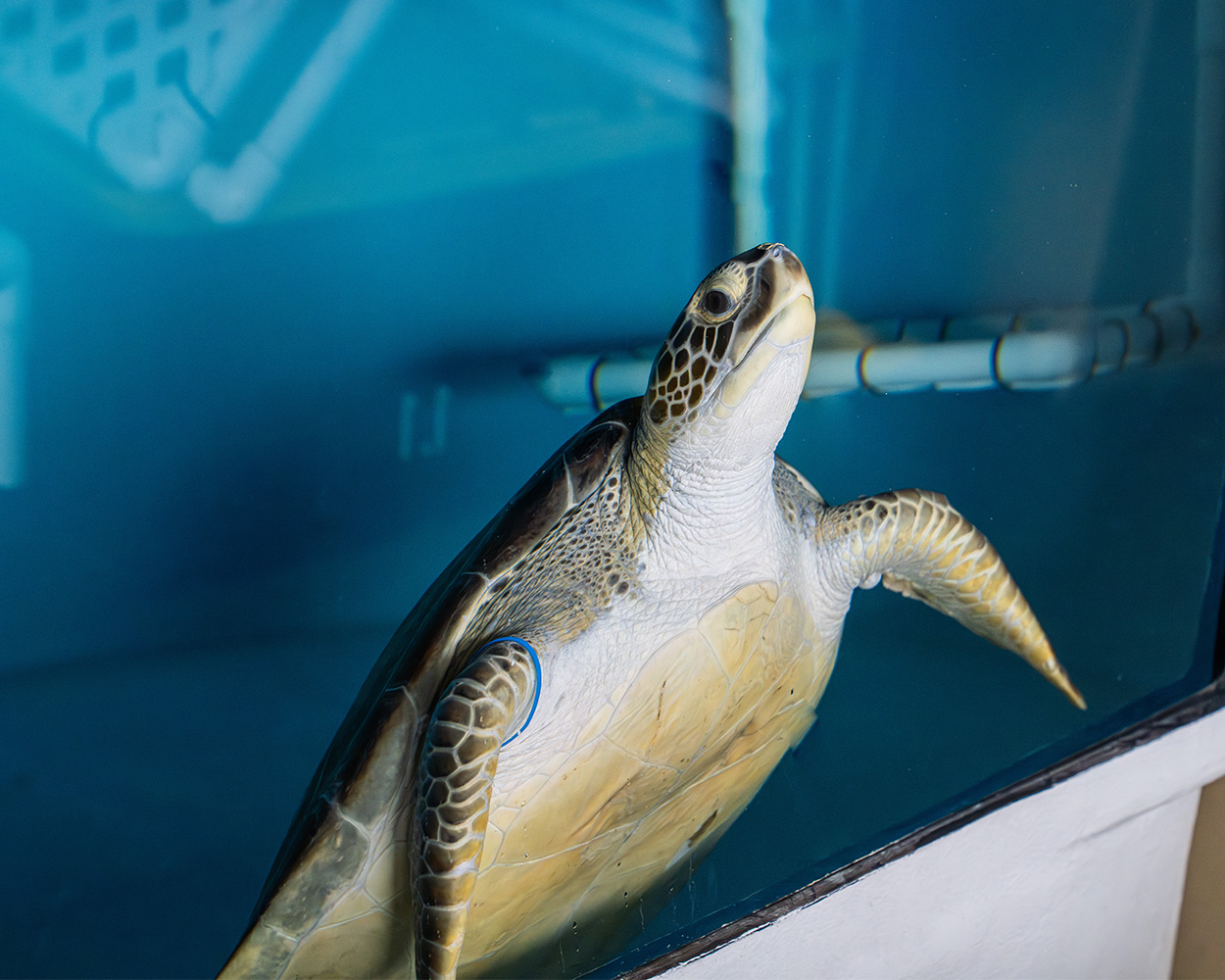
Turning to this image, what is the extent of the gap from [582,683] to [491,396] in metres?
1.71

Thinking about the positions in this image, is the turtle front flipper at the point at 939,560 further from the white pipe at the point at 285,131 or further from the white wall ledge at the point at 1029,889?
the white pipe at the point at 285,131

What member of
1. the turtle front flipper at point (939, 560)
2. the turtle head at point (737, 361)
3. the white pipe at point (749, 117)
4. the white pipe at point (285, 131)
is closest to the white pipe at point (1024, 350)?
the white pipe at point (749, 117)

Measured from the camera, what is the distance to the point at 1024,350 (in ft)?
5.77

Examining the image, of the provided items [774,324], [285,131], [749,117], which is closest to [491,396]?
[285,131]

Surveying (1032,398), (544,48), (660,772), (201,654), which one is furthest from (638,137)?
(201,654)

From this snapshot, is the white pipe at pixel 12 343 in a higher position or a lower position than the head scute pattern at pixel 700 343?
higher

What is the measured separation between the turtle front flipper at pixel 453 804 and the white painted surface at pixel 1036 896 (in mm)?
251

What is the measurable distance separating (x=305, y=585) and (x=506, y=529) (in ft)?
6.35

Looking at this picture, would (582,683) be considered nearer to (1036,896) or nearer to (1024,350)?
(1036,896)

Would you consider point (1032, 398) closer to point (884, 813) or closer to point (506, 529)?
point (884, 813)

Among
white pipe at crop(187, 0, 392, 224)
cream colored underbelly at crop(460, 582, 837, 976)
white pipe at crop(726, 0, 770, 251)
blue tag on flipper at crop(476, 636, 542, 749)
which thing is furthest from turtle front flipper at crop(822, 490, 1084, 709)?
white pipe at crop(187, 0, 392, 224)

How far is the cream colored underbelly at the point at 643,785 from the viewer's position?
91 centimetres

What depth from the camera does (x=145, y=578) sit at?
2.49 meters

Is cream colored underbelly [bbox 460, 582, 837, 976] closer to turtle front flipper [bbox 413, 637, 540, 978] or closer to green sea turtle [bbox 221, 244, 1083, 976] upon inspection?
green sea turtle [bbox 221, 244, 1083, 976]
